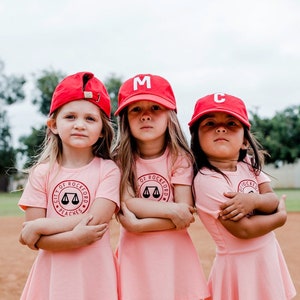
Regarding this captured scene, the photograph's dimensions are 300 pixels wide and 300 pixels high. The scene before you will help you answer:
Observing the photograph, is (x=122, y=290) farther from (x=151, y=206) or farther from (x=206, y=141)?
(x=206, y=141)

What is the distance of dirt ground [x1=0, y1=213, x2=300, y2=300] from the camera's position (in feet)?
18.6

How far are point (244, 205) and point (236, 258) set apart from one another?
345 mm

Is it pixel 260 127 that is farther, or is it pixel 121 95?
pixel 260 127

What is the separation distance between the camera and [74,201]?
2.60m

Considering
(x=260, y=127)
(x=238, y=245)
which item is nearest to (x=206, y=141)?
(x=238, y=245)

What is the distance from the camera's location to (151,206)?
2604mm

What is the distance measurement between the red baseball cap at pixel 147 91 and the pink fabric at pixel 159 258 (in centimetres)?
38

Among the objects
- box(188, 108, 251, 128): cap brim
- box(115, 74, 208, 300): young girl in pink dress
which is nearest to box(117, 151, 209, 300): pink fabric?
box(115, 74, 208, 300): young girl in pink dress

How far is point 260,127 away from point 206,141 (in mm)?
40746

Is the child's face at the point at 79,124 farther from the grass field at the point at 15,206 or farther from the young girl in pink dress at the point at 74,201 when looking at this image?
the grass field at the point at 15,206

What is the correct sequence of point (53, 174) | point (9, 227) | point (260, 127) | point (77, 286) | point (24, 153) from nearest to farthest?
1. point (77, 286)
2. point (53, 174)
3. point (9, 227)
4. point (24, 153)
5. point (260, 127)

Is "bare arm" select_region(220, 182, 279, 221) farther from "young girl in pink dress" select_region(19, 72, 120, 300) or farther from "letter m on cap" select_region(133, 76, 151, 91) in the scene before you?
"letter m on cap" select_region(133, 76, 151, 91)

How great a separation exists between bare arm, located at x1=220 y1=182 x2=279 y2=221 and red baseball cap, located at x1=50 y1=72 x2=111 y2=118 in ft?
2.97

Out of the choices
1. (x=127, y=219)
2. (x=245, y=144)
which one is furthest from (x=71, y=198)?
(x=245, y=144)
